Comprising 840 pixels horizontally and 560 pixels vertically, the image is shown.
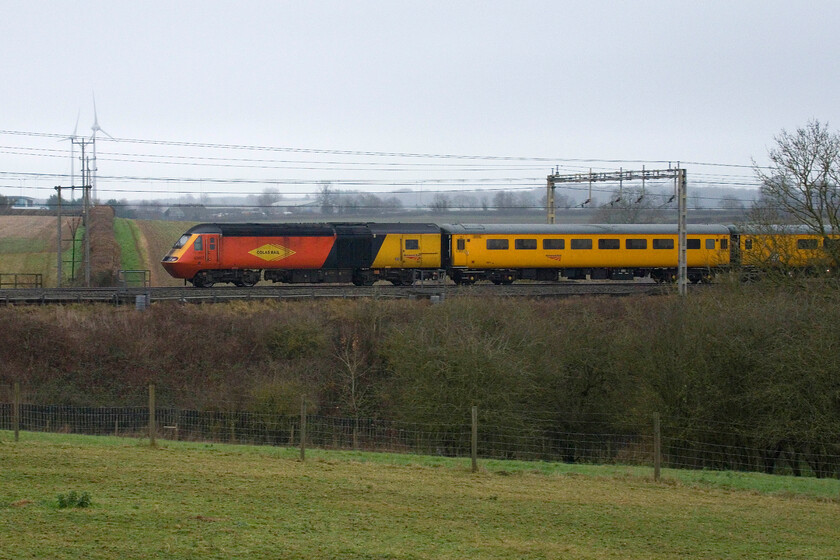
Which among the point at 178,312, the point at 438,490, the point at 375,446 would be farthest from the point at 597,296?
the point at 438,490

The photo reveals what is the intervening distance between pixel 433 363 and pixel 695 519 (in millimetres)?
15772

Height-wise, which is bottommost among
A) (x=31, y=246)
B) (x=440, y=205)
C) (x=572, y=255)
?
(x=572, y=255)

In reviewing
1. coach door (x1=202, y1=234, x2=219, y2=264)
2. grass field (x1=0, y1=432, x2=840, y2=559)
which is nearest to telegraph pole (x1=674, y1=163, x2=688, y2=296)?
coach door (x1=202, y1=234, x2=219, y2=264)

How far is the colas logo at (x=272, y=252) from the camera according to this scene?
40.8 m

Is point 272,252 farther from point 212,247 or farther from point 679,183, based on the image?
point 679,183

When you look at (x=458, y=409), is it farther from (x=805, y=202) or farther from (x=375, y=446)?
(x=805, y=202)

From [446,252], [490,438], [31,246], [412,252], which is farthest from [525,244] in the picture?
[31,246]

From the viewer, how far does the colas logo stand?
40.8m

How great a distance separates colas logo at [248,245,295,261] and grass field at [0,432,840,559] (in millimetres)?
25753

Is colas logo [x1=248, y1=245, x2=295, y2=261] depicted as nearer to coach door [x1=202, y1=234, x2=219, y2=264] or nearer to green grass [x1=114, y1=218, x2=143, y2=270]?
coach door [x1=202, y1=234, x2=219, y2=264]

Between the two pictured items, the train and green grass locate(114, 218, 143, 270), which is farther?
green grass locate(114, 218, 143, 270)

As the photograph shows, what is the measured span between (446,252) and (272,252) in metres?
9.22

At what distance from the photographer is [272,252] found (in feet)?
135

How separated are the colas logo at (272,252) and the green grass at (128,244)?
22.1m
